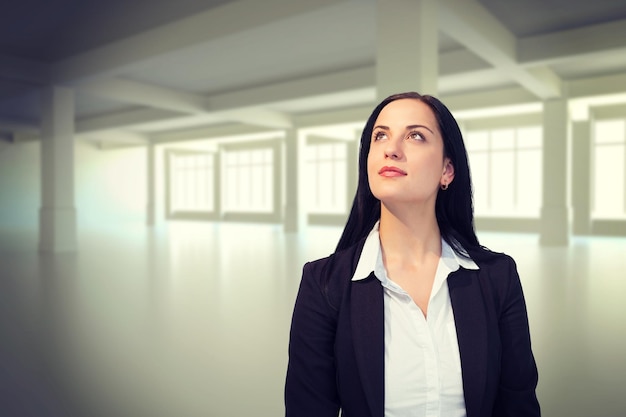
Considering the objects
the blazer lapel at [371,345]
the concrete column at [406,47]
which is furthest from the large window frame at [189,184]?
the blazer lapel at [371,345]

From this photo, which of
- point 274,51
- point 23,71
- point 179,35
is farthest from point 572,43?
point 23,71

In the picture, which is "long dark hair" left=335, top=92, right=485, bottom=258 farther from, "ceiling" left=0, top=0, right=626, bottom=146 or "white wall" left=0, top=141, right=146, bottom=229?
"white wall" left=0, top=141, right=146, bottom=229

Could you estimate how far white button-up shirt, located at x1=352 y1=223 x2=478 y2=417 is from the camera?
2217mm

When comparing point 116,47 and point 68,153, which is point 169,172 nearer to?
point 68,153

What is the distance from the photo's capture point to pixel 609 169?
2619 cm

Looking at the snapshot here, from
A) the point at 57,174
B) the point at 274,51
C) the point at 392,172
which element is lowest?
the point at 392,172

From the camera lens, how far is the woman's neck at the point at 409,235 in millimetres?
2453

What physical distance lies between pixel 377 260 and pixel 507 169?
30.2 metres

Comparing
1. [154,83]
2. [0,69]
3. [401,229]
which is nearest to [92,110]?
[154,83]

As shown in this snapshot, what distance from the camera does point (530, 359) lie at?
2.40 m

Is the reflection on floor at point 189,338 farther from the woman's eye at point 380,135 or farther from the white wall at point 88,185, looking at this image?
the white wall at point 88,185

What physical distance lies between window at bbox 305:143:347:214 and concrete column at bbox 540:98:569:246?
640 inches

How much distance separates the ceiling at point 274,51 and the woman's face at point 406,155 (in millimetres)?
7773

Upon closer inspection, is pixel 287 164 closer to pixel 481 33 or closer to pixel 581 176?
pixel 581 176
